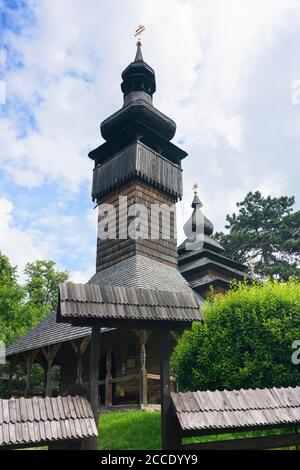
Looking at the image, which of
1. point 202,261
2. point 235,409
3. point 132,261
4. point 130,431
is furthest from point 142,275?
point 235,409

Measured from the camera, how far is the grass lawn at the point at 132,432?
851 centimetres

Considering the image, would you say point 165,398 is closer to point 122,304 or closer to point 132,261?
point 122,304

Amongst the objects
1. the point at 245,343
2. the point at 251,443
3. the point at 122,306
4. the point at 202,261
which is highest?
the point at 202,261

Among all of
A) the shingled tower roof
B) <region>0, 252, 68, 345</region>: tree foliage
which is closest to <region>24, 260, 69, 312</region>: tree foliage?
<region>0, 252, 68, 345</region>: tree foliage

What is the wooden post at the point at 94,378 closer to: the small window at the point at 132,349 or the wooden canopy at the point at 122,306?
the wooden canopy at the point at 122,306

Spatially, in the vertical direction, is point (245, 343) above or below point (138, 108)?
below

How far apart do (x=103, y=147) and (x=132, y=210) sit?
4.83 m

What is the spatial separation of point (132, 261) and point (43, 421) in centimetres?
1447

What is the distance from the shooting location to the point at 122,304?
212 inches

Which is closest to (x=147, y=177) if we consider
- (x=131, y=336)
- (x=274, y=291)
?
(x=131, y=336)

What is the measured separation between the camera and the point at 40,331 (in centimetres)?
1834

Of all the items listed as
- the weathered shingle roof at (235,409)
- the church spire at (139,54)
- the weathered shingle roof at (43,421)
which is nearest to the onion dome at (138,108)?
the church spire at (139,54)

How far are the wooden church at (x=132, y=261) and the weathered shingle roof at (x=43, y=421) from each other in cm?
940

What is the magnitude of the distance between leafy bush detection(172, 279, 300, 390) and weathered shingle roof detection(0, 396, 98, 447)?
4593 mm
